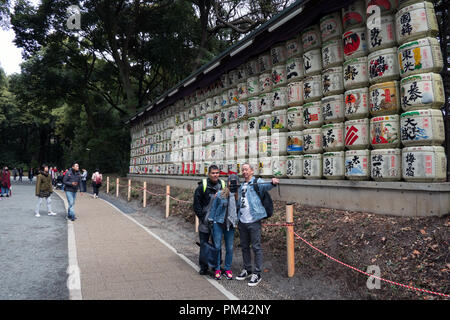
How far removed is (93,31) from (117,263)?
27238mm

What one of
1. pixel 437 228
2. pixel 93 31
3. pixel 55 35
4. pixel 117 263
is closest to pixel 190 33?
pixel 93 31

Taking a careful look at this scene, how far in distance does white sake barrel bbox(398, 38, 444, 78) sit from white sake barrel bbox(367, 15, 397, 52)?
427 millimetres

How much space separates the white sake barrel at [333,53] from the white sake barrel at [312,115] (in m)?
0.86

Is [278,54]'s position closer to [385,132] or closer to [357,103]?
[357,103]

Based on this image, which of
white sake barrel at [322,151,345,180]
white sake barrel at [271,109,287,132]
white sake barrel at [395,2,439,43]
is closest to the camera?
white sake barrel at [395,2,439,43]

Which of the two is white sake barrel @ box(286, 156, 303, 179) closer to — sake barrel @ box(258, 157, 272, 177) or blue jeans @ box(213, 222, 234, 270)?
sake barrel @ box(258, 157, 272, 177)

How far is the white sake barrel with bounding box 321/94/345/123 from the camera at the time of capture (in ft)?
22.4

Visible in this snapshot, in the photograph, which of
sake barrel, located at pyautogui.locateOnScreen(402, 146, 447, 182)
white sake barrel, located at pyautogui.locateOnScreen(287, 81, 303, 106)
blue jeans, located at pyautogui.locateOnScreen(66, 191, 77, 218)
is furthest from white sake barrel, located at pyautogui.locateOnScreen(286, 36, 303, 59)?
blue jeans, located at pyautogui.locateOnScreen(66, 191, 77, 218)

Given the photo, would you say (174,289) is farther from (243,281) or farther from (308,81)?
(308,81)

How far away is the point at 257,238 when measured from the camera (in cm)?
551

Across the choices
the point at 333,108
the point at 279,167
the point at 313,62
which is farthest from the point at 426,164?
the point at 279,167

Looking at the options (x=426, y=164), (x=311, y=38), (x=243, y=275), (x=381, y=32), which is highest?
(x=311, y=38)

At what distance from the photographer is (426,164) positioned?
5227 mm

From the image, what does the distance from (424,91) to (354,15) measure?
2.30 m
